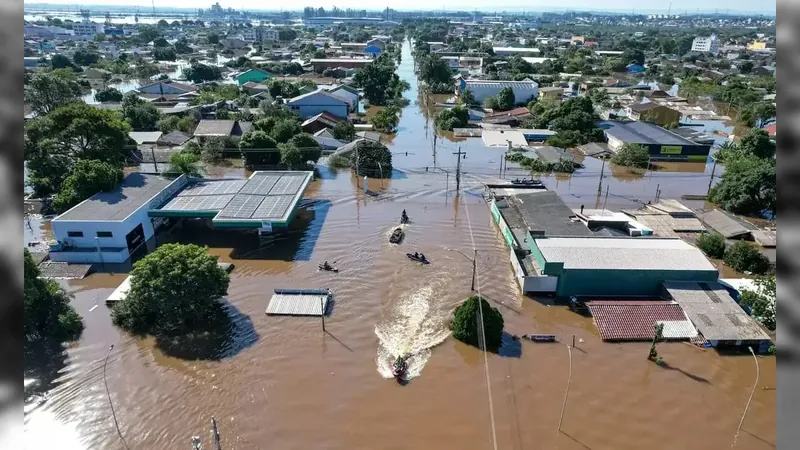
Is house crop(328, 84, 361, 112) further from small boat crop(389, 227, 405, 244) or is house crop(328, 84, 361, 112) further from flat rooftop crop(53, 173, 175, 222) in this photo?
small boat crop(389, 227, 405, 244)

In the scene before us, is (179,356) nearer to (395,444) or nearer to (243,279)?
(243,279)

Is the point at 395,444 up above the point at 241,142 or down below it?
below

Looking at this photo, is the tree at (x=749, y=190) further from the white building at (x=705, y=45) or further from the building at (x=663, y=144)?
the white building at (x=705, y=45)

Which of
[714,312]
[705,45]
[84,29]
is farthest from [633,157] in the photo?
[84,29]

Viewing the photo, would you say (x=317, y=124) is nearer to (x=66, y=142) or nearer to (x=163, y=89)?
(x=66, y=142)

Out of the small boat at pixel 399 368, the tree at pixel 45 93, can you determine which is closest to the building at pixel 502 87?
the tree at pixel 45 93

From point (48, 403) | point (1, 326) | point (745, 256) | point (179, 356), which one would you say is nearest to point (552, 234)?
point (745, 256)
